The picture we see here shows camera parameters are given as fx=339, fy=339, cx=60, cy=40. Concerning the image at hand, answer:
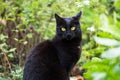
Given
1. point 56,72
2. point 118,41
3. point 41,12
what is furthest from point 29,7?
point 118,41

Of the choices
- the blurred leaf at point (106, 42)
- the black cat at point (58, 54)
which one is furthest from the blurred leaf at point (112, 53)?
the black cat at point (58, 54)

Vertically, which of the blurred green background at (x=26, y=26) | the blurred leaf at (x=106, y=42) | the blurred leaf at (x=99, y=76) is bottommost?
the blurred green background at (x=26, y=26)

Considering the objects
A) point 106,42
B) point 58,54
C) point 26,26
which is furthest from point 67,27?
point 106,42

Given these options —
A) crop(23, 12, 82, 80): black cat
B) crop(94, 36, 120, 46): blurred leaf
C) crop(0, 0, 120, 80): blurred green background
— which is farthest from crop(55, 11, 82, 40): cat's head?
crop(94, 36, 120, 46): blurred leaf

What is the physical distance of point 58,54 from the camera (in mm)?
4082

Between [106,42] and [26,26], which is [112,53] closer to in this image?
[106,42]

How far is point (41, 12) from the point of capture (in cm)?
515

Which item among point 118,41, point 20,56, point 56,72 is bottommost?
point 20,56

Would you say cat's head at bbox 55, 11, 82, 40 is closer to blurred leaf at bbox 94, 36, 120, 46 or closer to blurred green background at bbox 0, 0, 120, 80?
blurred green background at bbox 0, 0, 120, 80

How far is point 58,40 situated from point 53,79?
494mm

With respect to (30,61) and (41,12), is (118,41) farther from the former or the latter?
(41,12)

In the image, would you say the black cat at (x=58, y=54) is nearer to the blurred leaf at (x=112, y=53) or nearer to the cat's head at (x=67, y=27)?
the cat's head at (x=67, y=27)

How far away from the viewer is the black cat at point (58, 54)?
3887mm

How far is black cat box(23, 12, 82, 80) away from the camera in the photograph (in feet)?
12.8
